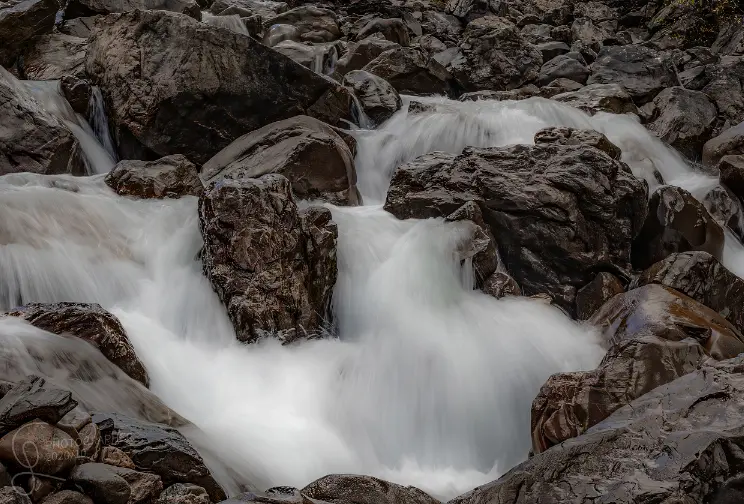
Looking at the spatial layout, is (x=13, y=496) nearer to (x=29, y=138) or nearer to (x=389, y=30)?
(x=29, y=138)

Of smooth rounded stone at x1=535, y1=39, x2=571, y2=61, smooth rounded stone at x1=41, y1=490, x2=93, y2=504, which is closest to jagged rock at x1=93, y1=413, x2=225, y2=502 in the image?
smooth rounded stone at x1=41, y1=490, x2=93, y2=504

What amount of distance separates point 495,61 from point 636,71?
11.3ft

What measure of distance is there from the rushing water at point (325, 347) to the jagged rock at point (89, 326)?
242 mm

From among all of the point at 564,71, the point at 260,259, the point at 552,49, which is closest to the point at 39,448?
the point at 260,259

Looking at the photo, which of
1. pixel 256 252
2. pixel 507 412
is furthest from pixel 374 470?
pixel 256 252

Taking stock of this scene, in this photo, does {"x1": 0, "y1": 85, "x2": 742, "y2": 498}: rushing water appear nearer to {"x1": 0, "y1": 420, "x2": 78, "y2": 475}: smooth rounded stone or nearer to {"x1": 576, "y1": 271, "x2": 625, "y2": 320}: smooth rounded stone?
{"x1": 576, "y1": 271, "x2": 625, "y2": 320}: smooth rounded stone

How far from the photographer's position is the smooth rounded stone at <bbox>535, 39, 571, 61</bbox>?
19.4 meters

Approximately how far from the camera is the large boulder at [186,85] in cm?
1030

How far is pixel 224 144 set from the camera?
10547 millimetres

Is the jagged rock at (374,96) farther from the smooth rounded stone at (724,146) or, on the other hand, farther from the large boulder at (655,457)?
the large boulder at (655,457)

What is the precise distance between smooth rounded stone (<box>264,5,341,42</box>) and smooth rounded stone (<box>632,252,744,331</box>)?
1474cm

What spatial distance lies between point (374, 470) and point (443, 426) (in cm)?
86

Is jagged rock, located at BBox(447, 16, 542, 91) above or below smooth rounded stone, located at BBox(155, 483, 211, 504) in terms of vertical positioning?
below

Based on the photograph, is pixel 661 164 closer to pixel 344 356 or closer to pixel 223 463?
pixel 344 356
